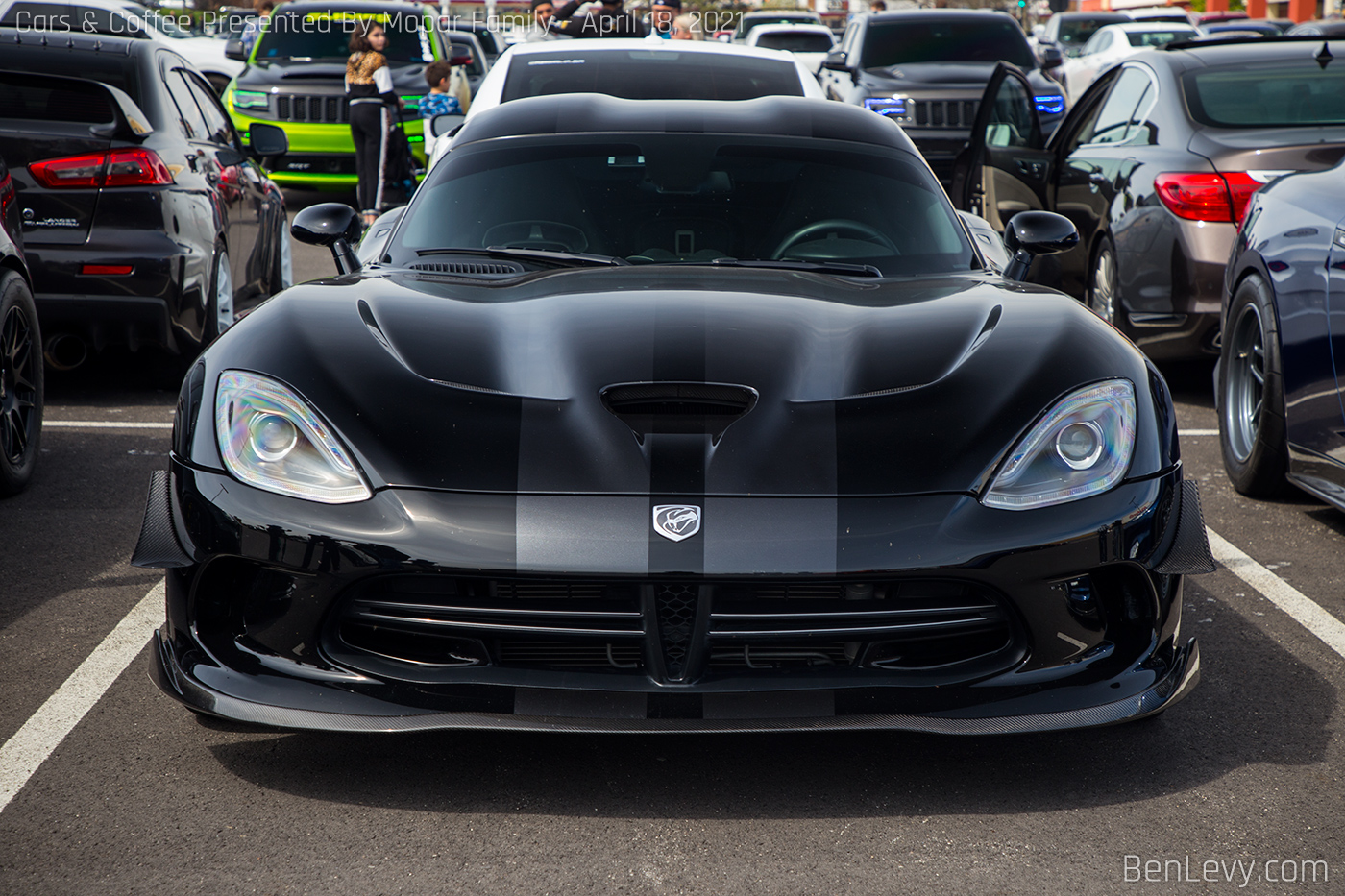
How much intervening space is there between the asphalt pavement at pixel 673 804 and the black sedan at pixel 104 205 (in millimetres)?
3062

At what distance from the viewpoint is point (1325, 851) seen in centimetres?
268

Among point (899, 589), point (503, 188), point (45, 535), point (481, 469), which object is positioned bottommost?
point (45, 535)

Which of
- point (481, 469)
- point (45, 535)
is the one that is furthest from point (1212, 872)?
point (45, 535)

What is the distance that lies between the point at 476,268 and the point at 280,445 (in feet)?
3.58

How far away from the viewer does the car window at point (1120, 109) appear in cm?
742

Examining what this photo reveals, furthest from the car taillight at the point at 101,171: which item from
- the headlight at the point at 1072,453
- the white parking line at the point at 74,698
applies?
the headlight at the point at 1072,453

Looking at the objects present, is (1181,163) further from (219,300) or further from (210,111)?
(210,111)

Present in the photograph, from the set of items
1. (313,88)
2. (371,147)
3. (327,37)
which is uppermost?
(327,37)

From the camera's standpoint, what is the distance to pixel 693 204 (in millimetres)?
4234

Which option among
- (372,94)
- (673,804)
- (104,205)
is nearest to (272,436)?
(673,804)

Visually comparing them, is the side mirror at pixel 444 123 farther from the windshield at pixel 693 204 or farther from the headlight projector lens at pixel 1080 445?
the headlight projector lens at pixel 1080 445

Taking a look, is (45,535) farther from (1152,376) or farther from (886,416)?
(1152,376)

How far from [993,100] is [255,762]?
7213mm

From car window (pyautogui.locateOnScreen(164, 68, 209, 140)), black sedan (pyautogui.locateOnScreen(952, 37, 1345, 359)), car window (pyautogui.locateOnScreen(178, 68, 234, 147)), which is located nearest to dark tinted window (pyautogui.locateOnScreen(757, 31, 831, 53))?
black sedan (pyautogui.locateOnScreen(952, 37, 1345, 359))
